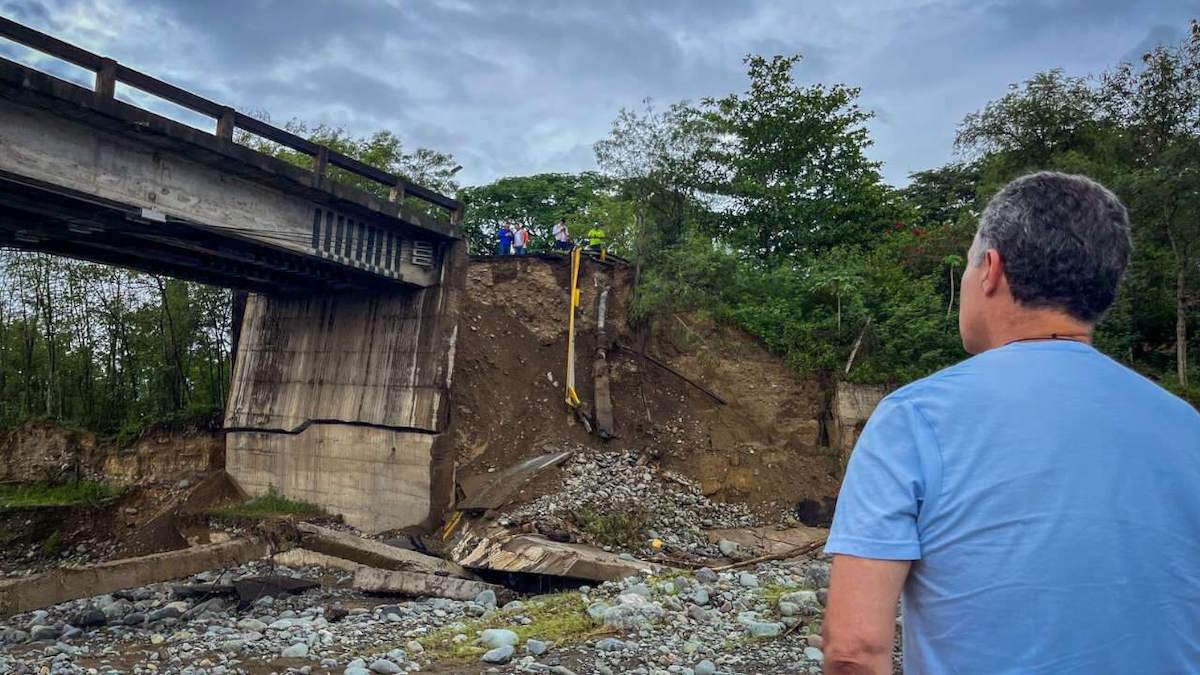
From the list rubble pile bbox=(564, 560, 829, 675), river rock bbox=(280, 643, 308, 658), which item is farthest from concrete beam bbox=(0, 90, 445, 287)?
rubble pile bbox=(564, 560, 829, 675)

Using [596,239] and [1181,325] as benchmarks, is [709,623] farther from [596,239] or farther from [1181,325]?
[1181,325]

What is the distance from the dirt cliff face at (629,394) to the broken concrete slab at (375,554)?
2.40 metres

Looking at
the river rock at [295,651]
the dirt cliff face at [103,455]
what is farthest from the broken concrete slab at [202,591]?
the dirt cliff face at [103,455]

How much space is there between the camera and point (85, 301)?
2155 cm

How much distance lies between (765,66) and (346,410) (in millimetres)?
12710

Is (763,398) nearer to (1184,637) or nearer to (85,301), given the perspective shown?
(1184,637)

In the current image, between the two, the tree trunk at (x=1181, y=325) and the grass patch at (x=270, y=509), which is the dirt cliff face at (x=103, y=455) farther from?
the tree trunk at (x=1181, y=325)

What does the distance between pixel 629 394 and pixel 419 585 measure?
7.13 meters

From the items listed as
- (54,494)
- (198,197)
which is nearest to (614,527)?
(198,197)

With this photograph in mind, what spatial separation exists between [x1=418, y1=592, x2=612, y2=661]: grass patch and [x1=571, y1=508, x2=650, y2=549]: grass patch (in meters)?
2.72

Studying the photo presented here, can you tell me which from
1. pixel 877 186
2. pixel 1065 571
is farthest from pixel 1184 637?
pixel 877 186

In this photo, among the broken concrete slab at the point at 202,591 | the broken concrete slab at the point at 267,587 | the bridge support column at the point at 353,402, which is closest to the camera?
the broken concrete slab at the point at 267,587

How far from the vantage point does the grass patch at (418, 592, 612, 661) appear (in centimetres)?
716

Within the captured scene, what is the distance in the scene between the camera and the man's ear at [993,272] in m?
1.68
